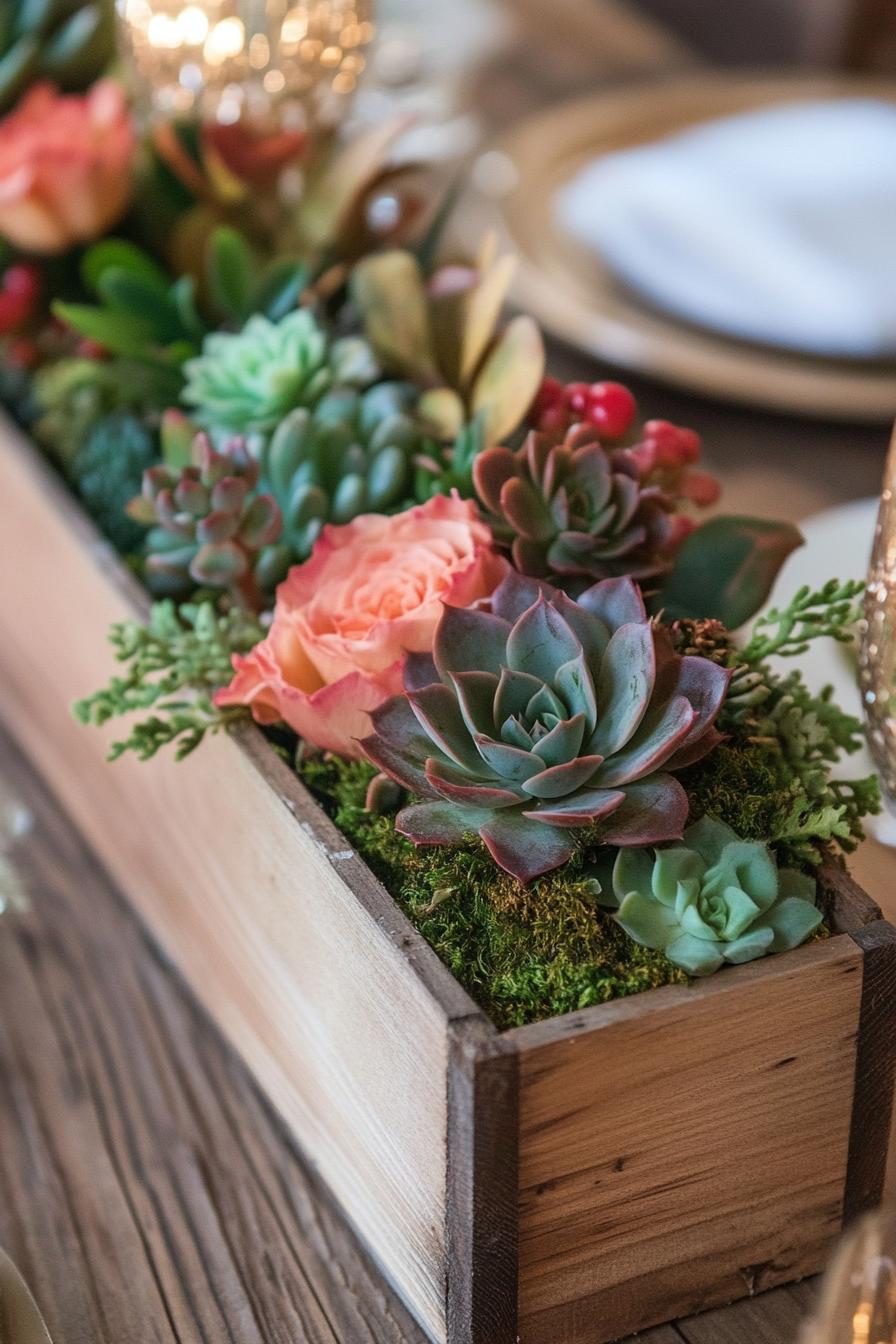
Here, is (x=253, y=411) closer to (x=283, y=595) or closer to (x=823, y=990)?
(x=283, y=595)

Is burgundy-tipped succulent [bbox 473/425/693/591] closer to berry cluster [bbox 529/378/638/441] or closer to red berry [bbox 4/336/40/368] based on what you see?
berry cluster [bbox 529/378/638/441]

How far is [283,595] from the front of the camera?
23.4 inches

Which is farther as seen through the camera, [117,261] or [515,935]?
[117,261]

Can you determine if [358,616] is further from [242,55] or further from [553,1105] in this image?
[242,55]

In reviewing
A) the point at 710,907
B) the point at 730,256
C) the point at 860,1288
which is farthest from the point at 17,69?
the point at 860,1288

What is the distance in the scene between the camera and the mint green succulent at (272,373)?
72cm

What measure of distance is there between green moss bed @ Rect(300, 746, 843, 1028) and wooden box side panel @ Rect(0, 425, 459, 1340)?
17 mm

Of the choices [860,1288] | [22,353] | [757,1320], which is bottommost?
[757,1320]

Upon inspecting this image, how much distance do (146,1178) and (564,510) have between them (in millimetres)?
327

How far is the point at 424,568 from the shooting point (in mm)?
577

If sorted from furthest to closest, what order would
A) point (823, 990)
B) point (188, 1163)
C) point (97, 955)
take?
point (97, 955) → point (188, 1163) → point (823, 990)

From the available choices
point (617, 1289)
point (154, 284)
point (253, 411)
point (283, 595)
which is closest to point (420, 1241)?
point (617, 1289)

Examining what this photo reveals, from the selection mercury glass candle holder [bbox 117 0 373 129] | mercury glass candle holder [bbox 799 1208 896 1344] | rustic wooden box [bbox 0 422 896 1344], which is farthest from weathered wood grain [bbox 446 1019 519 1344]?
mercury glass candle holder [bbox 117 0 373 129]

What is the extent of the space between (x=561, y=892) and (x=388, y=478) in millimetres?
235
